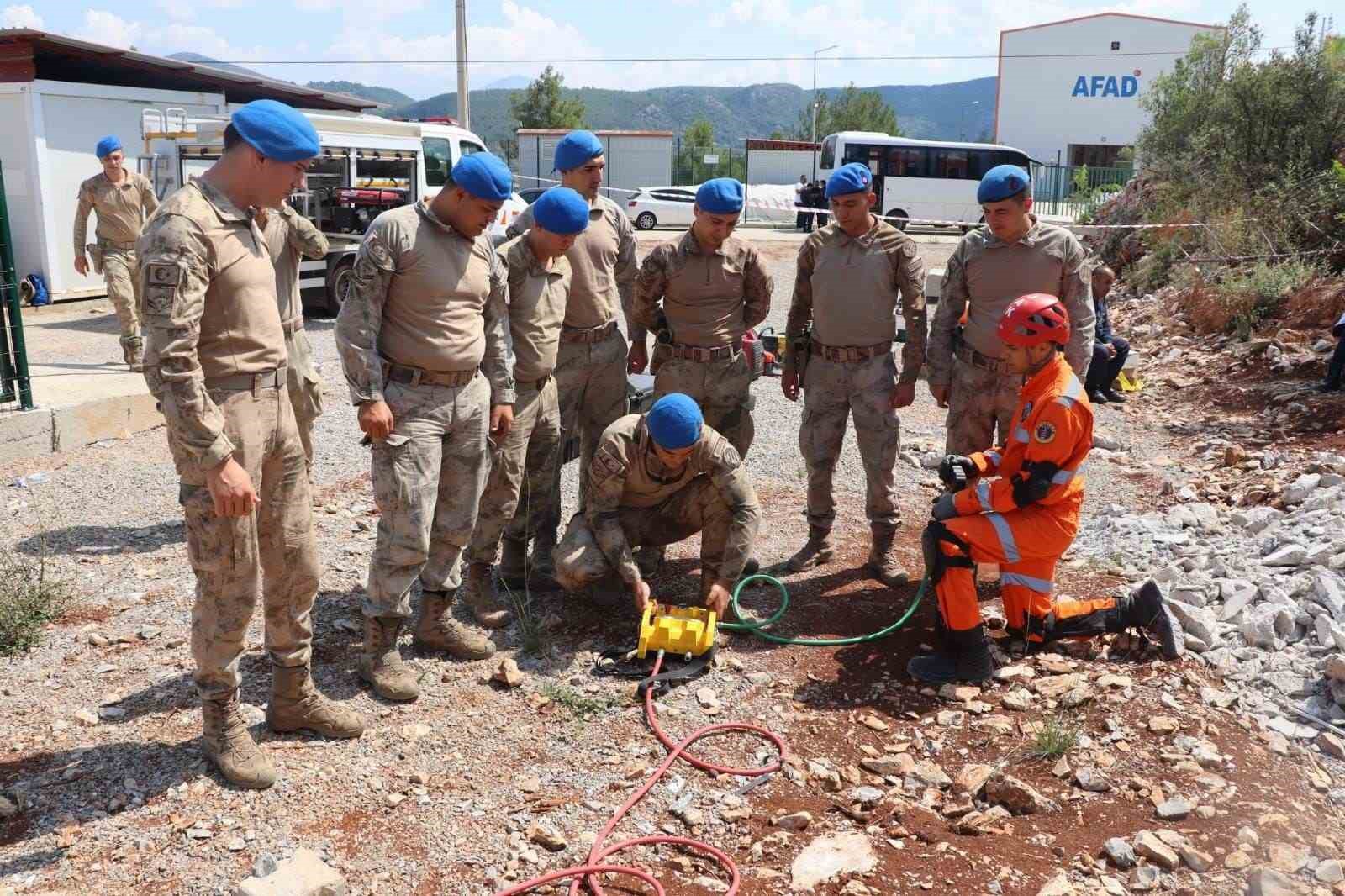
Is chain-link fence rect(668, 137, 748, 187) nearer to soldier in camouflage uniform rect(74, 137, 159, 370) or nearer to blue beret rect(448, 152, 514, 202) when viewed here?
soldier in camouflage uniform rect(74, 137, 159, 370)

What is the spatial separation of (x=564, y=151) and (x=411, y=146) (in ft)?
28.3

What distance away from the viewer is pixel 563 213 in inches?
166

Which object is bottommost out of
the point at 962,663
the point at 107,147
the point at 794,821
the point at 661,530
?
the point at 794,821

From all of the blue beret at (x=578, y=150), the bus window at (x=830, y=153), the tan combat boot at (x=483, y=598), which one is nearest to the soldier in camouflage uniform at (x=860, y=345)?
the blue beret at (x=578, y=150)

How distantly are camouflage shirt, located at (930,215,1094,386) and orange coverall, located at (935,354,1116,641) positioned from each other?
0.75 meters

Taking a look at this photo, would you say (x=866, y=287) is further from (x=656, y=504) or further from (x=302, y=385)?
(x=302, y=385)

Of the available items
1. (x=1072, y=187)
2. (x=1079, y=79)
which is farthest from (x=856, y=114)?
(x=1072, y=187)

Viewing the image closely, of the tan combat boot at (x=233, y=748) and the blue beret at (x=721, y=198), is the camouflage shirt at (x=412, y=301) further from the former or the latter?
the blue beret at (x=721, y=198)

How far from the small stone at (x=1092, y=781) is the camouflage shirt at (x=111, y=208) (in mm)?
8416

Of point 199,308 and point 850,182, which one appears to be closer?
point 199,308

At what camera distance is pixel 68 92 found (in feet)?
46.2

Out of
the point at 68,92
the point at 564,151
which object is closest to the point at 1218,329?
the point at 564,151

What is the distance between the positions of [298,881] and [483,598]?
1.96m

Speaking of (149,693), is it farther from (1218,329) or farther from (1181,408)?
(1218,329)
